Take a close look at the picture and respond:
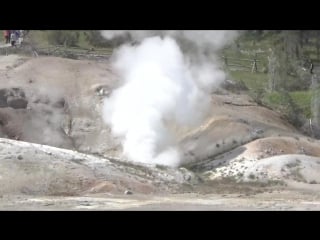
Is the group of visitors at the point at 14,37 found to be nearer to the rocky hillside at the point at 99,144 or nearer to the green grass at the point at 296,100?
the rocky hillside at the point at 99,144

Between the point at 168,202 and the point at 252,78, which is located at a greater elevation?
the point at 252,78

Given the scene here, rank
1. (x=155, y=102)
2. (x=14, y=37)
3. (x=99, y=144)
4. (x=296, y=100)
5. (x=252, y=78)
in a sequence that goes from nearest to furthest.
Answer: (x=99, y=144) < (x=155, y=102) < (x=14, y=37) < (x=296, y=100) < (x=252, y=78)

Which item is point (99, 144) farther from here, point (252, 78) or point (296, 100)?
point (252, 78)

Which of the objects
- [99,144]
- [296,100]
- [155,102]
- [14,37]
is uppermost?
[14,37]

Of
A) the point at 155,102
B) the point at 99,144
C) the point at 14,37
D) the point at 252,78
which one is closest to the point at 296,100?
the point at 252,78

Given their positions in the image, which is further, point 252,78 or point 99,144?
point 252,78

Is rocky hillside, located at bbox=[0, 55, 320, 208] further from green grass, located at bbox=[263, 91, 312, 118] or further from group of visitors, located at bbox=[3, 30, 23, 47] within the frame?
group of visitors, located at bbox=[3, 30, 23, 47]

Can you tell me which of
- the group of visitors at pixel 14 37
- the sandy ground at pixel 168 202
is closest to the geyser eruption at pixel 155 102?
the sandy ground at pixel 168 202

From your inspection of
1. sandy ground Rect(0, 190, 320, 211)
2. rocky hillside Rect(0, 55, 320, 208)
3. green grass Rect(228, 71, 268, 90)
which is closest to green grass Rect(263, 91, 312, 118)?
green grass Rect(228, 71, 268, 90)
